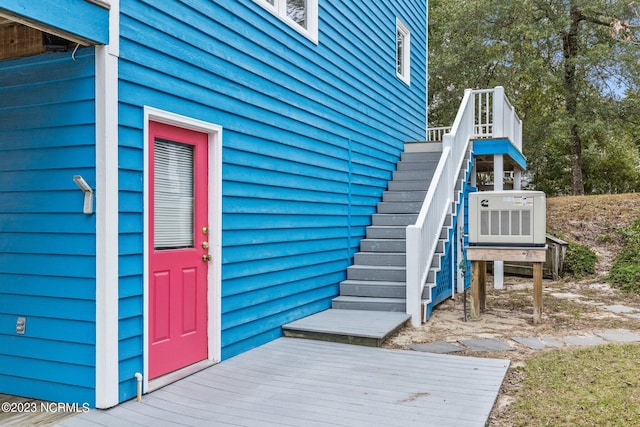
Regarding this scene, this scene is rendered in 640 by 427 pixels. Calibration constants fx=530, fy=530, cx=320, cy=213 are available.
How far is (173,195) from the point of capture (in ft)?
13.3

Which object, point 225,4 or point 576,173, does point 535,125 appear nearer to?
point 576,173

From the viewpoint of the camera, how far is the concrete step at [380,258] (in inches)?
271

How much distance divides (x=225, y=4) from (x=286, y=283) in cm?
275

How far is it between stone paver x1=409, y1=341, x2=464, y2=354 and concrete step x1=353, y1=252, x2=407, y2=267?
1.77m

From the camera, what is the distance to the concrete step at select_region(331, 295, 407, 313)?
6152mm

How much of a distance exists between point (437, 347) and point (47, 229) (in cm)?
350

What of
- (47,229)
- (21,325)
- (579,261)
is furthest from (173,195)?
(579,261)

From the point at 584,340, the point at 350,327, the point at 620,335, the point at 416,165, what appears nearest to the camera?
the point at 584,340

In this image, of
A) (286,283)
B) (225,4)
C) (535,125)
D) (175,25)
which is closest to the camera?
(175,25)

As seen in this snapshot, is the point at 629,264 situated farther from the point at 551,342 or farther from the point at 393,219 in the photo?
the point at 551,342

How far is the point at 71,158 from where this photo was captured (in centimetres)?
342

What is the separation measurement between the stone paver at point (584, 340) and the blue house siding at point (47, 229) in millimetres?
4358

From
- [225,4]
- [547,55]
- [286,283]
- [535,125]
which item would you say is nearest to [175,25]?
Answer: [225,4]

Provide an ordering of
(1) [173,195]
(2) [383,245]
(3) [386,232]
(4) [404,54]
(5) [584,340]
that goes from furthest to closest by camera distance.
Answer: (4) [404,54]
(3) [386,232]
(2) [383,245]
(5) [584,340]
(1) [173,195]
